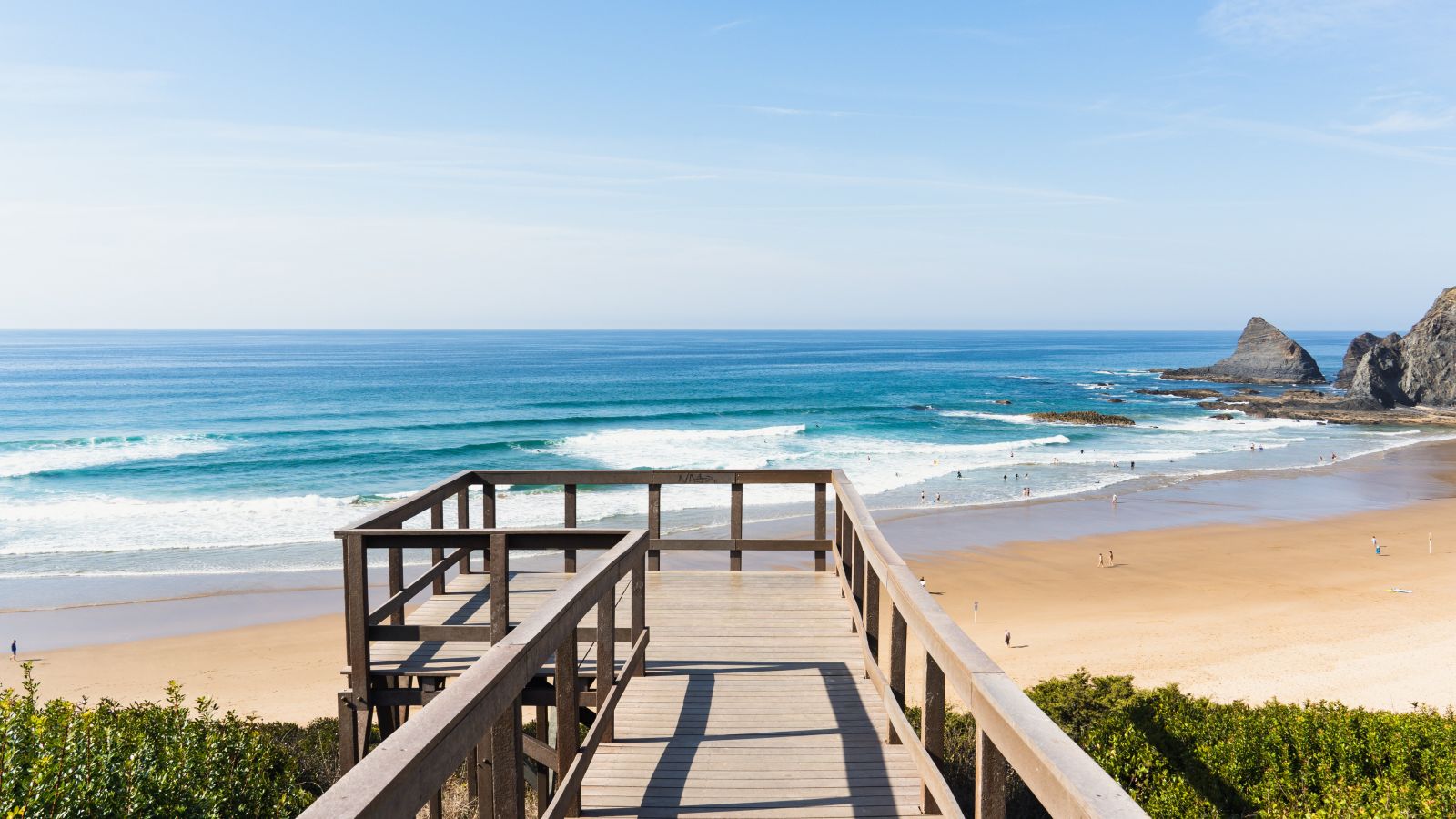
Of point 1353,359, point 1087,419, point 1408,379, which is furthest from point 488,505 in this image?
point 1353,359

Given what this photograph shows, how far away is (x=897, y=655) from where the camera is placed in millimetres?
3908

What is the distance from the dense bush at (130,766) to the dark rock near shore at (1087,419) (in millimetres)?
54581

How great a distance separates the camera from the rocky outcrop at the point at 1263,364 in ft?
285

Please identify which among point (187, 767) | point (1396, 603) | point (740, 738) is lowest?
point (1396, 603)

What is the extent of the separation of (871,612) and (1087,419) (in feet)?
182

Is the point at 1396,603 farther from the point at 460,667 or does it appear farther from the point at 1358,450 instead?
the point at 1358,450

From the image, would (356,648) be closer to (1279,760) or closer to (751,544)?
(751,544)

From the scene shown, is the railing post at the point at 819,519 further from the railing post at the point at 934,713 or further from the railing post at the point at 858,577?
the railing post at the point at 934,713

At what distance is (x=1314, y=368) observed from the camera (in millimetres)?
88750

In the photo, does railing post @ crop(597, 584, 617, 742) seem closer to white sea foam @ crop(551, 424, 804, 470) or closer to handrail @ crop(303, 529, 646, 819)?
handrail @ crop(303, 529, 646, 819)

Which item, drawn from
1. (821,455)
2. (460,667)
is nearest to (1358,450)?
(821,455)

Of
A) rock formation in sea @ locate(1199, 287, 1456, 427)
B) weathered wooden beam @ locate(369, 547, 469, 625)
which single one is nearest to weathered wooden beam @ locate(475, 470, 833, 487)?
weathered wooden beam @ locate(369, 547, 469, 625)

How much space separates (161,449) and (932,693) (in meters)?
44.6

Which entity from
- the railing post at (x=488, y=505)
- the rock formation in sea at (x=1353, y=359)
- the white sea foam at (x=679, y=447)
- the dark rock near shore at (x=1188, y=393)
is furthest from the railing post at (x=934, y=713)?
the rock formation in sea at (x=1353, y=359)
